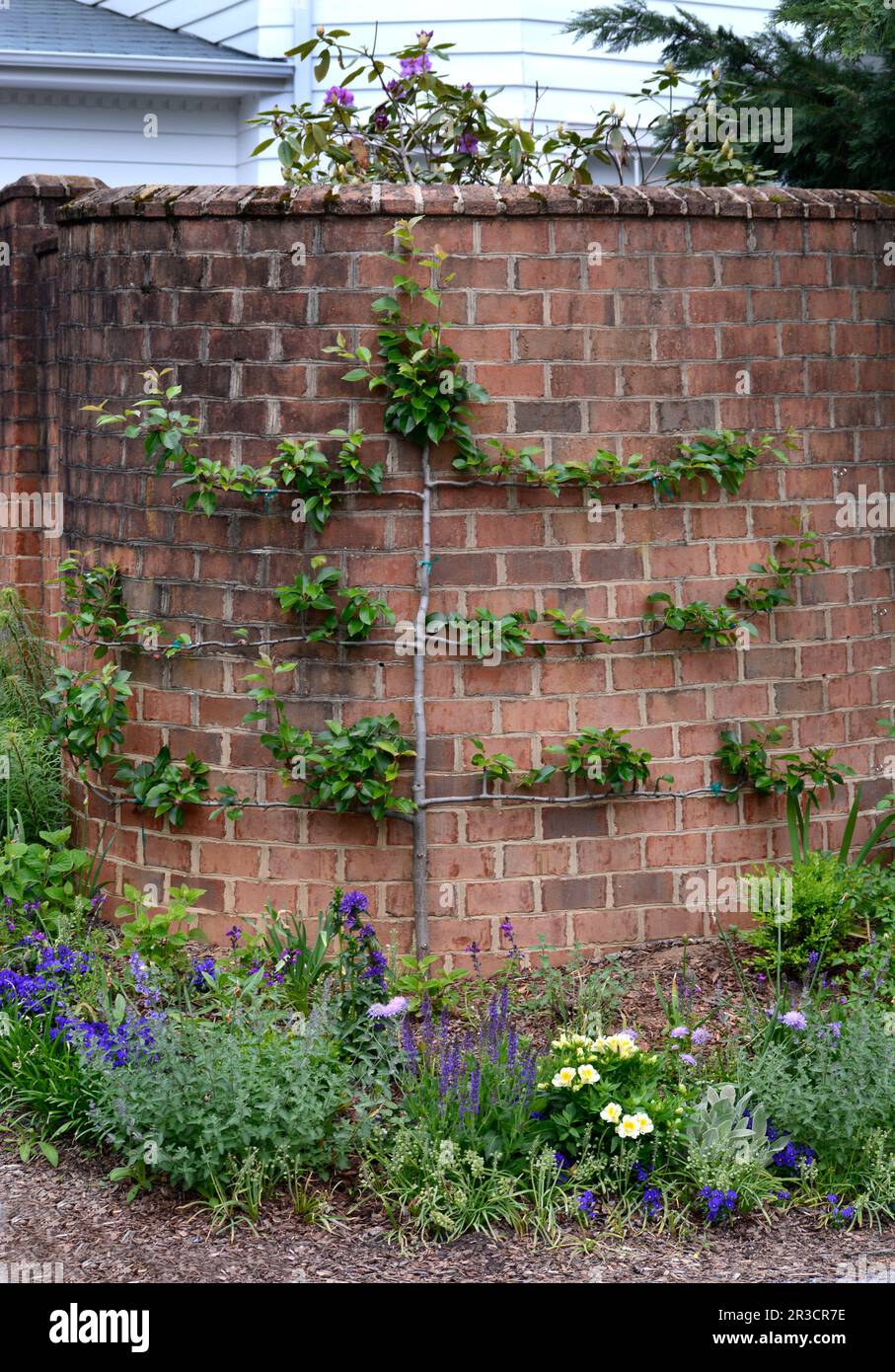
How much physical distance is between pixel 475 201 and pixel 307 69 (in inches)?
200

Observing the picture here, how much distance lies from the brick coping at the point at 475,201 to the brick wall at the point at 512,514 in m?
0.01

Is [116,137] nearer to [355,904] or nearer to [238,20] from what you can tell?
[238,20]

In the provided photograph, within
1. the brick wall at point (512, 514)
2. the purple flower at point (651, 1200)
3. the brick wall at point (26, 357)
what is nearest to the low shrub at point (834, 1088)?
the purple flower at point (651, 1200)

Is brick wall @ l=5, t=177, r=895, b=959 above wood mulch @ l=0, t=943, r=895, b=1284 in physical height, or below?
above

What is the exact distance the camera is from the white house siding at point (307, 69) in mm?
9273

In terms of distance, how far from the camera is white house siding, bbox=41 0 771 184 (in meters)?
9.27

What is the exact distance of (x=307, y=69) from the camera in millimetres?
9469

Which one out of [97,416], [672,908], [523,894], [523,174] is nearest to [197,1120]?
[523,894]

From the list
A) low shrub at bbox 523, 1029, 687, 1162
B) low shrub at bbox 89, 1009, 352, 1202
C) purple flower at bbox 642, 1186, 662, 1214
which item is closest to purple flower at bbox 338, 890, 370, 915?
low shrub at bbox 89, 1009, 352, 1202

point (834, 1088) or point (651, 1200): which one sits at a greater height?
point (834, 1088)

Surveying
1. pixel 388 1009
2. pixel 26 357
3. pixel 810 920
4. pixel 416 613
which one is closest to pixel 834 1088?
pixel 388 1009

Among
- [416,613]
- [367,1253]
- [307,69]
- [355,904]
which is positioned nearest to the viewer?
[367,1253]

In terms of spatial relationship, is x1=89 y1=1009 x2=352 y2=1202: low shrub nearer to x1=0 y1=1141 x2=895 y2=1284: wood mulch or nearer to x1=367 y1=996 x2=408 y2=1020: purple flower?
x1=0 y1=1141 x2=895 y2=1284: wood mulch

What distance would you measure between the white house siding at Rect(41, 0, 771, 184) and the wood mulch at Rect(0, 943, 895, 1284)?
7.21 metres
